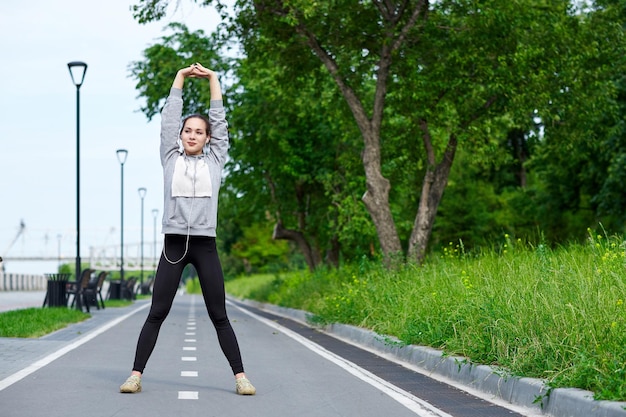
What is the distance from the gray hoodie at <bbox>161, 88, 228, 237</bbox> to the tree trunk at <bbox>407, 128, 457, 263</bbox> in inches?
614

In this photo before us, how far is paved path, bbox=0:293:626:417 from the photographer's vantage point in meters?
7.31

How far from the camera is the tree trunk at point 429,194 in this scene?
78.0ft

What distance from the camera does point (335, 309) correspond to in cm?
1838

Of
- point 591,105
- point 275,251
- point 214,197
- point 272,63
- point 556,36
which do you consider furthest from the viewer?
point 275,251

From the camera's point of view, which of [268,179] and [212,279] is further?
[268,179]

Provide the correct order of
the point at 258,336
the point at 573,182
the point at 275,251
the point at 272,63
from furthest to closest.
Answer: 1. the point at 275,251
2. the point at 573,182
3. the point at 272,63
4. the point at 258,336

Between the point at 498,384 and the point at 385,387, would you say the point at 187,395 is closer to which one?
the point at 385,387

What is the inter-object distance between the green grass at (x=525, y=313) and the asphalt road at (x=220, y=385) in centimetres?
57

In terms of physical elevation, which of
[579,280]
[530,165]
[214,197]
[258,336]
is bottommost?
[258,336]

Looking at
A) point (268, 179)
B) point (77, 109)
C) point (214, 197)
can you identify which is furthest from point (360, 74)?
point (214, 197)

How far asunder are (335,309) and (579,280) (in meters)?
9.09

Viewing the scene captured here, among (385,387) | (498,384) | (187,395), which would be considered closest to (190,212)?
(187,395)

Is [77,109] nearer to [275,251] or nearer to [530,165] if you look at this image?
[530,165]

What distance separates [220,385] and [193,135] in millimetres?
2362
